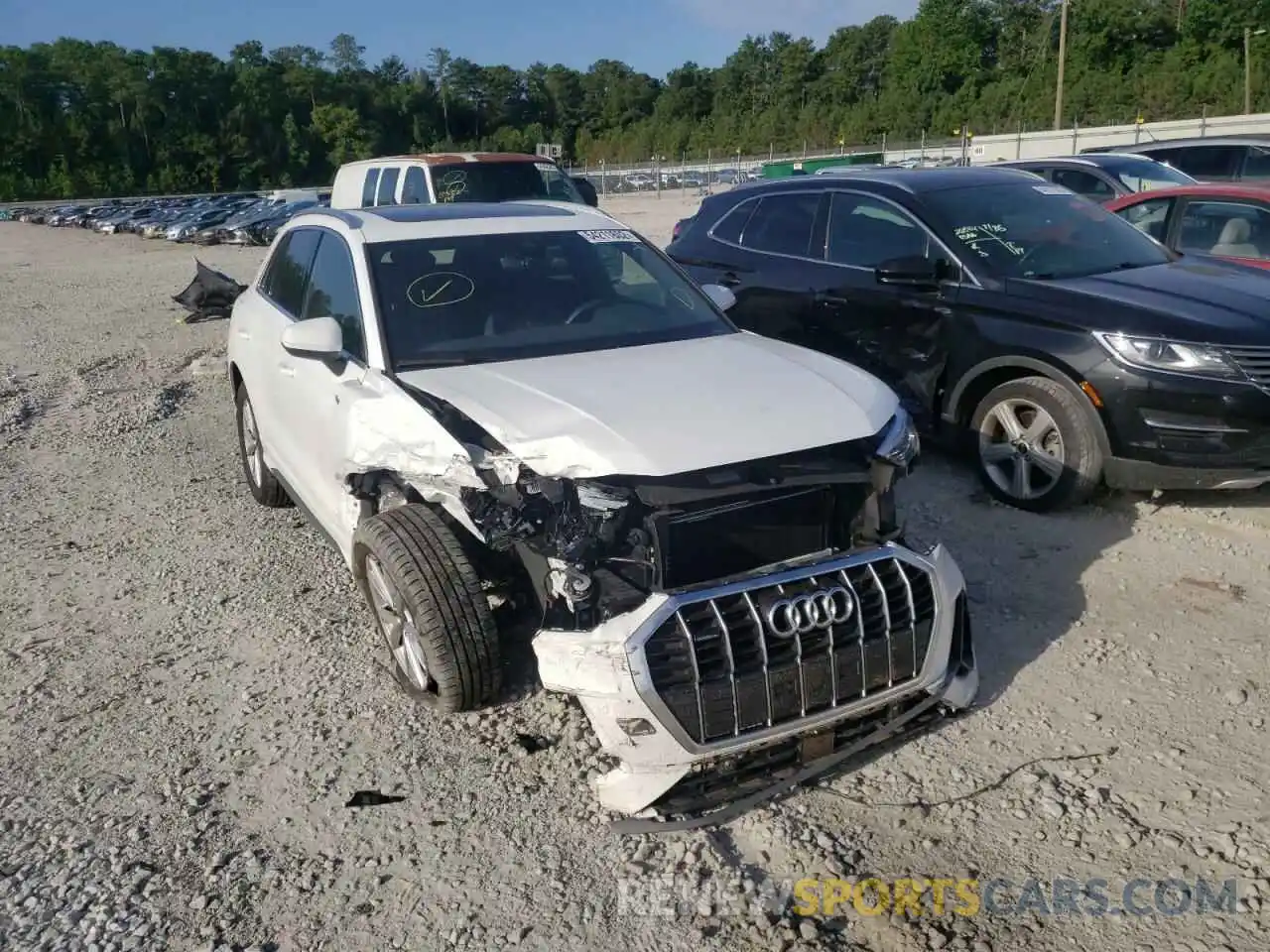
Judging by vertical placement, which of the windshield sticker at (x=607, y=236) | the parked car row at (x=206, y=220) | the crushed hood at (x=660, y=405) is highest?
the windshield sticker at (x=607, y=236)

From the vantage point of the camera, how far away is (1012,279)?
5.65 m

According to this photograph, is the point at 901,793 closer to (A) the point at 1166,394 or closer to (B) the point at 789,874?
(B) the point at 789,874

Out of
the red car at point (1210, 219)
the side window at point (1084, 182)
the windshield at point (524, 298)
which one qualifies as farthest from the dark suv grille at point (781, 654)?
the side window at point (1084, 182)

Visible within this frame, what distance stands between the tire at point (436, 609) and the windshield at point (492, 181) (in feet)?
35.0

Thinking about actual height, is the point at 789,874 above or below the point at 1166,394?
below

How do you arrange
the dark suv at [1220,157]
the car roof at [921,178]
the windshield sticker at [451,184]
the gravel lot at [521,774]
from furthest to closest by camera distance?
1. the windshield sticker at [451,184]
2. the dark suv at [1220,157]
3. the car roof at [921,178]
4. the gravel lot at [521,774]

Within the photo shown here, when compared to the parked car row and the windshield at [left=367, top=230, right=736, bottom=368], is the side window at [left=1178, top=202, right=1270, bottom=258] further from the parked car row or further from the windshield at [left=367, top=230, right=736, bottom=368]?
the parked car row

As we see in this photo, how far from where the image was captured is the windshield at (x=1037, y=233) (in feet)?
19.2

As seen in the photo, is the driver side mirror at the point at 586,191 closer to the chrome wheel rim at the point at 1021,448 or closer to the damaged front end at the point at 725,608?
the chrome wheel rim at the point at 1021,448

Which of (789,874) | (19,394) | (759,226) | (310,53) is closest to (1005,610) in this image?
(789,874)

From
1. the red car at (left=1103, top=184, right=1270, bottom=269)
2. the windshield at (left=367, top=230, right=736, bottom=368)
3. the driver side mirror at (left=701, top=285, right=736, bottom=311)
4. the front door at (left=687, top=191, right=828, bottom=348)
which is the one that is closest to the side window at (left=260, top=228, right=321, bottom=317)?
the windshield at (left=367, top=230, right=736, bottom=368)

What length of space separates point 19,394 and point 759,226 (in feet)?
23.1

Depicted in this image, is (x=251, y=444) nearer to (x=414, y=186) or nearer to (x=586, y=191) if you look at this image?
(x=414, y=186)

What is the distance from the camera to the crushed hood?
129 inches
